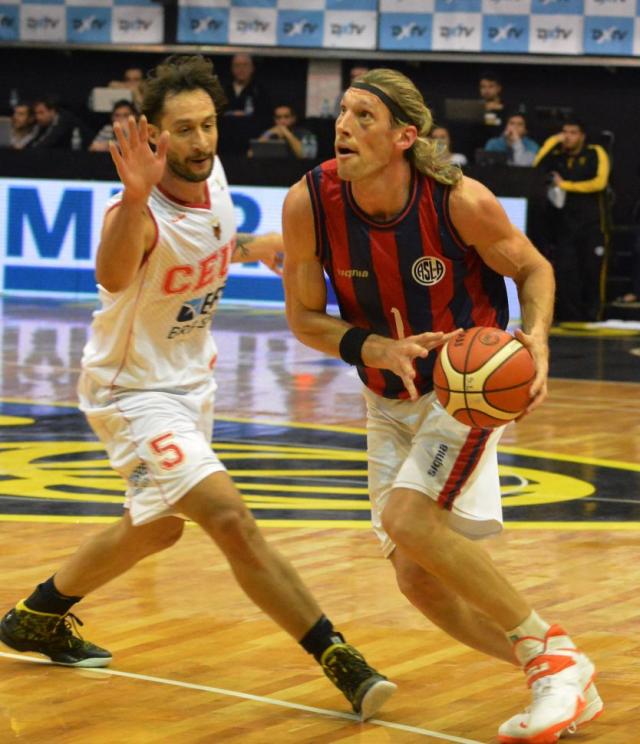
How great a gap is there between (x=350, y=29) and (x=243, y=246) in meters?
14.4

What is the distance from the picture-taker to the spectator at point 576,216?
17109mm

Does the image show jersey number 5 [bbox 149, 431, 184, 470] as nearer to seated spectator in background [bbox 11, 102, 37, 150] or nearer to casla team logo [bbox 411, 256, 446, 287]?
casla team logo [bbox 411, 256, 446, 287]

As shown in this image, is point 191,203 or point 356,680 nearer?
point 356,680

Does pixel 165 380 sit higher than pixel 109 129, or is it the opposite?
pixel 165 380

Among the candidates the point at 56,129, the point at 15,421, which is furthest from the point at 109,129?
the point at 15,421

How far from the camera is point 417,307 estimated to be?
4664 mm

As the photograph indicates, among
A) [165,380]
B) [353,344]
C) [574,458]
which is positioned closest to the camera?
[353,344]

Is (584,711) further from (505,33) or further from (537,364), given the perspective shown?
(505,33)

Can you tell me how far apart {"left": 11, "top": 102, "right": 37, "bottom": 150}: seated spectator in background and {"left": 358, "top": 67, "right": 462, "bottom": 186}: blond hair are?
14.9 m

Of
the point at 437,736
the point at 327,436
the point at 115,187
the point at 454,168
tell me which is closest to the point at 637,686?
the point at 437,736

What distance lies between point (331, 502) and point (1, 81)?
52.4ft

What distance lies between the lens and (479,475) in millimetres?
4551

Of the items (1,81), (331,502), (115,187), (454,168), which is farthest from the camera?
(1,81)

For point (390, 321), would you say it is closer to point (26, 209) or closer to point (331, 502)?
point (331, 502)
